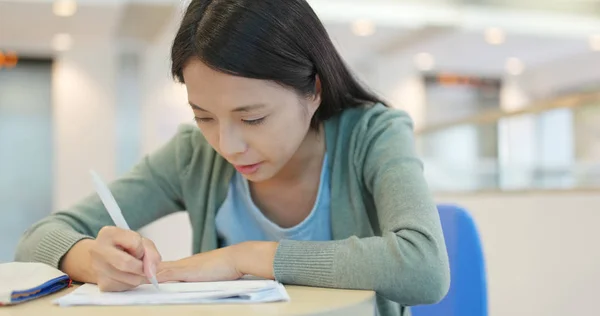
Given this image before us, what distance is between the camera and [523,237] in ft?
7.07

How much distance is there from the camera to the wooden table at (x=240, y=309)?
655 millimetres

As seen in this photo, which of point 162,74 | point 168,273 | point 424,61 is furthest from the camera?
point 424,61

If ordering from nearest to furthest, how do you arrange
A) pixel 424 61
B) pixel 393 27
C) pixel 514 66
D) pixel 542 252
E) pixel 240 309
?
1. pixel 240 309
2. pixel 542 252
3. pixel 393 27
4. pixel 424 61
5. pixel 514 66

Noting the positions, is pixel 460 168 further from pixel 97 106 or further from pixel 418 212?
pixel 418 212

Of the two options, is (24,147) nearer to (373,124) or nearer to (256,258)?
(373,124)

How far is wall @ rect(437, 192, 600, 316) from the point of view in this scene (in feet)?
6.38

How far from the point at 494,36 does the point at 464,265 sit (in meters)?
6.90

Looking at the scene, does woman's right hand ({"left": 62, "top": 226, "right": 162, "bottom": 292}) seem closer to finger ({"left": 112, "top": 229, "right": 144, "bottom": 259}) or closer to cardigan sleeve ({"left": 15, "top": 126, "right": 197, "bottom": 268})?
finger ({"left": 112, "top": 229, "right": 144, "bottom": 259})

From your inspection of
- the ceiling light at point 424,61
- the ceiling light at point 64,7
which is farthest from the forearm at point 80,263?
the ceiling light at point 424,61

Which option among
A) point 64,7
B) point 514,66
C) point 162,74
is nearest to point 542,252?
point 64,7

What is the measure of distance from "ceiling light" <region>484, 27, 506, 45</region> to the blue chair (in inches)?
256

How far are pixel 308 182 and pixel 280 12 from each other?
309 mm

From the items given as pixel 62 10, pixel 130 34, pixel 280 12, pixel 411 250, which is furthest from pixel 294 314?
pixel 130 34

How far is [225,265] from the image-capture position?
88cm
